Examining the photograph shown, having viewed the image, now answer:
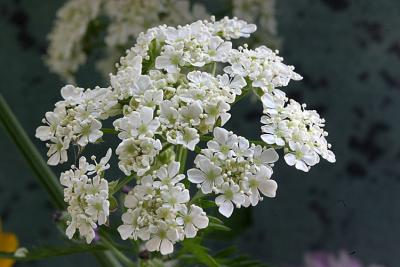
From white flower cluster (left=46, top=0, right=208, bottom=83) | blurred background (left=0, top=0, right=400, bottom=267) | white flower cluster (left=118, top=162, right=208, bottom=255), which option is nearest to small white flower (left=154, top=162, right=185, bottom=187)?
white flower cluster (left=118, top=162, right=208, bottom=255)

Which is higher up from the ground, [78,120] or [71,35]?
[71,35]

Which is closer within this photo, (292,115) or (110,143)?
(292,115)

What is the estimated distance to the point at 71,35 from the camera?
771mm

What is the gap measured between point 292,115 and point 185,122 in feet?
0.26

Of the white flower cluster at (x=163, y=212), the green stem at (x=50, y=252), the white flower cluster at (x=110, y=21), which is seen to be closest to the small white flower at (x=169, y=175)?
the white flower cluster at (x=163, y=212)

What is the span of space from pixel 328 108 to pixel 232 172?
1.88ft

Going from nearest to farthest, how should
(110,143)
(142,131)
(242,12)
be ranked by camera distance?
(142,131) → (242,12) → (110,143)

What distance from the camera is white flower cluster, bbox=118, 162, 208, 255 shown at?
1.44ft

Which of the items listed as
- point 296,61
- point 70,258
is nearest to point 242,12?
point 296,61

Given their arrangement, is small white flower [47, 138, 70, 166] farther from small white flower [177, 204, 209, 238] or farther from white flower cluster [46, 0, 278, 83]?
white flower cluster [46, 0, 278, 83]

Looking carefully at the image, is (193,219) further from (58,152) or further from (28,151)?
(28,151)

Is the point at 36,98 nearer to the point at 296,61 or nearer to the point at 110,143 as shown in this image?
the point at 110,143

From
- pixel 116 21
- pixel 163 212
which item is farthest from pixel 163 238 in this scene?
pixel 116 21

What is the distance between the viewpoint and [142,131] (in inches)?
17.8
